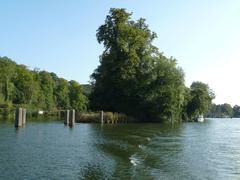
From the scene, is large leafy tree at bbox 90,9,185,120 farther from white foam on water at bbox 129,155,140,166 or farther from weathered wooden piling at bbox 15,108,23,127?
white foam on water at bbox 129,155,140,166

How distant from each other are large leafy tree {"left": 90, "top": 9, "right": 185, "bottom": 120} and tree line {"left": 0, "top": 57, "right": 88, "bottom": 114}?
104ft

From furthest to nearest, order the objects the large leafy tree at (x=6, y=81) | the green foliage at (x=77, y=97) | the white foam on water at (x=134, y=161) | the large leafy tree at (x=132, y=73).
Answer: the green foliage at (x=77, y=97)
the large leafy tree at (x=6, y=81)
the large leafy tree at (x=132, y=73)
the white foam on water at (x=134, y=161)

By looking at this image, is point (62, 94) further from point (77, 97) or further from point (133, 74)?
point (133, 74)

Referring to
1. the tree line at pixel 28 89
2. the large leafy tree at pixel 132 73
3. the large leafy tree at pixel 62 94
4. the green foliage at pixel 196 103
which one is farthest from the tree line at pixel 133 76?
the large leafy tree at pixel 62 94

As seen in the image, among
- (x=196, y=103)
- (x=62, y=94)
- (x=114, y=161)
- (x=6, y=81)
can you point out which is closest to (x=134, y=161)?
(x=114, y=161)

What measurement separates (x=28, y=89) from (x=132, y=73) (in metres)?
52.6

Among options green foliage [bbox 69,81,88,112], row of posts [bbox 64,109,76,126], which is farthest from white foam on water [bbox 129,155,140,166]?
green foliage [bbox 69,81,88,112]

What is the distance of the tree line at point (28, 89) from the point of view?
112606 millimetres

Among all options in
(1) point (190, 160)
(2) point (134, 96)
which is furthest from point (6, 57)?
(1) point (190, 160)

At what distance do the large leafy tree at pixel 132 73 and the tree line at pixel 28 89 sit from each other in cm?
3169

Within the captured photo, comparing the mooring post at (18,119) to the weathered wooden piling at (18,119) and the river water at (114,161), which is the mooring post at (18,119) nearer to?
the weathered wooden piling at (18,119)

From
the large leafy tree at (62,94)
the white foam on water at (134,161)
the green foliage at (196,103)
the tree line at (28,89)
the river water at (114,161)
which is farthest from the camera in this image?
the large leafy tree at (62,94)

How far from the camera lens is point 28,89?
120m

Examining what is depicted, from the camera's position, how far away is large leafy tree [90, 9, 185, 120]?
7662 cm
